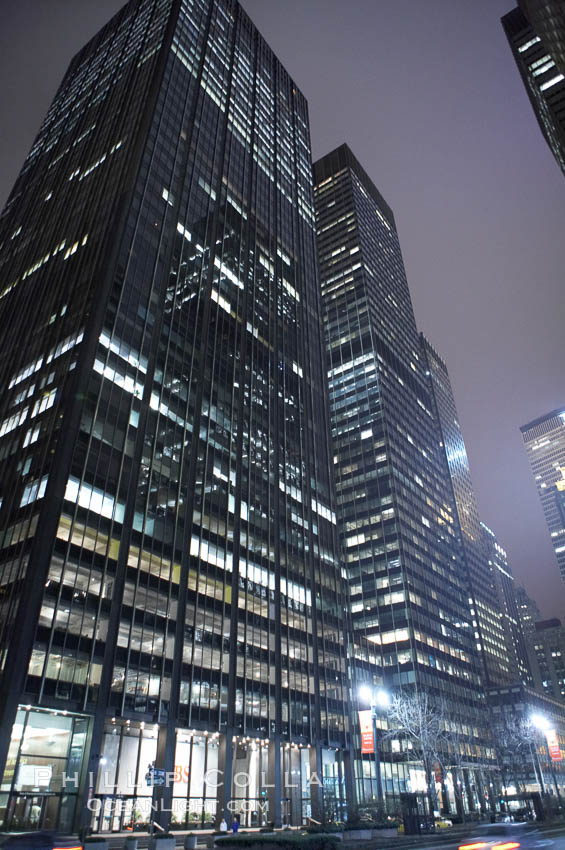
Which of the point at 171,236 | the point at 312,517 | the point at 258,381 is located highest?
the point at 171,236

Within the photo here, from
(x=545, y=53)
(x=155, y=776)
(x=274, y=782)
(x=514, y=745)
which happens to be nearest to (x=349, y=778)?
(x=274, y=782)

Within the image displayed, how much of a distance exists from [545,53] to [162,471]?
82981 millimetres

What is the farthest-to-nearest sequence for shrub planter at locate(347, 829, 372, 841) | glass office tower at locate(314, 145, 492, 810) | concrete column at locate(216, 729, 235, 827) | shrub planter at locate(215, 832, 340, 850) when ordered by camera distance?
glass office tower at locate(314, 145, 492, 810)
concrete column at locate(216, 729, 235, 827)
shrub planter at locate(347, 829, 372, 841)
shrub planter at locate(215, 832, 340, 850)

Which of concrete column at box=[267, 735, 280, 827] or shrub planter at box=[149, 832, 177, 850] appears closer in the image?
shrub planter at box=[149, 832, 177, 850]

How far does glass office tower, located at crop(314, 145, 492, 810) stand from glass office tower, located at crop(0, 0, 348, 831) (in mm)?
26174

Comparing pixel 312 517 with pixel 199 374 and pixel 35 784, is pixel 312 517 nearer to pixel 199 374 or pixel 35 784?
pixel 199 374

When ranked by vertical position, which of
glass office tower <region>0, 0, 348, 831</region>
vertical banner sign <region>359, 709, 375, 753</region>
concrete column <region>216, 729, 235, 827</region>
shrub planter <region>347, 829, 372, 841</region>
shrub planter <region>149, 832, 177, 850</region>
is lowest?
shrub planter <region>347, 829, 372, 841</region>

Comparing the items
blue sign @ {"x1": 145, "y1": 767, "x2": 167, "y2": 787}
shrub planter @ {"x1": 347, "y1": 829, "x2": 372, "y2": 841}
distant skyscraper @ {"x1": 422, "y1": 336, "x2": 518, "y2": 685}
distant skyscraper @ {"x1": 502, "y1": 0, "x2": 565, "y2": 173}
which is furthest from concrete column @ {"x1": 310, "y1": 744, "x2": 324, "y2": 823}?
distant skyscraper @ {"x1": 422, "y1": 336, "x2": 518, "y2": 685}

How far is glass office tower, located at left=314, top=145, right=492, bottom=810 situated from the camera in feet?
355

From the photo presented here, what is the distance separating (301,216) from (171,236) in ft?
180

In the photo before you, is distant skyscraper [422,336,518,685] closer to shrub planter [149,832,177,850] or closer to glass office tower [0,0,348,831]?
glass office tower [0,0,348,831]

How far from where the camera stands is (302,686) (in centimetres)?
7300

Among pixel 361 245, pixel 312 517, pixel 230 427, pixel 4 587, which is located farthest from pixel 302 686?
pixel 361 245

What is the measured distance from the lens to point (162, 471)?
6312cm
